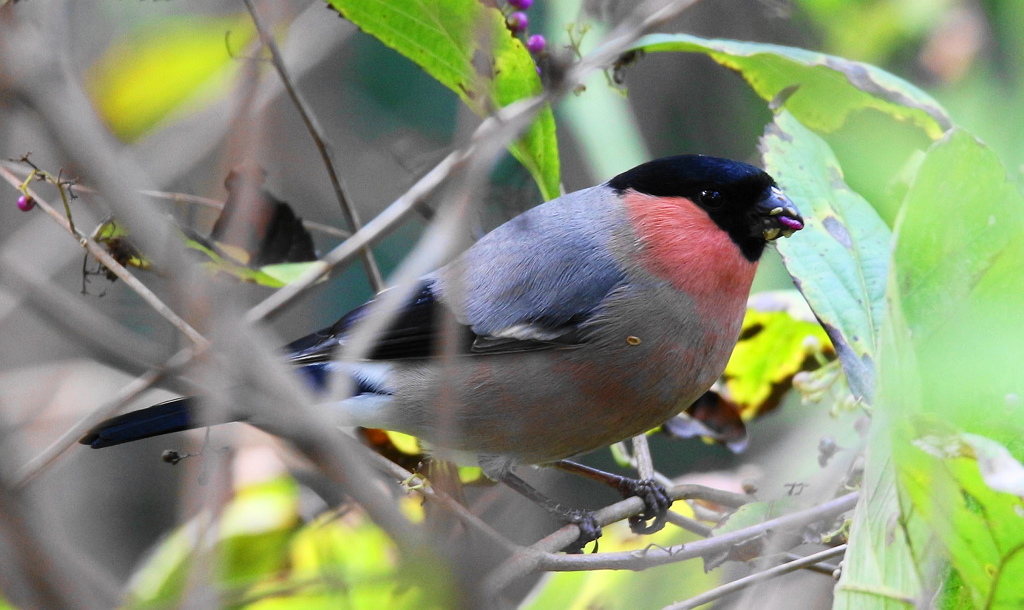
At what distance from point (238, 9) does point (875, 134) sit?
107 inches

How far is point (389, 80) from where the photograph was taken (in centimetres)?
477

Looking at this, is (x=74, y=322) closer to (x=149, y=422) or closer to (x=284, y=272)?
(x=284, y=272)

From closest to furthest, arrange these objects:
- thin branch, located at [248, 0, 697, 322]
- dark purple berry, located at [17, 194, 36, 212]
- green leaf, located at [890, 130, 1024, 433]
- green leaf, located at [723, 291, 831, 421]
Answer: green leaf, located at [890, 130, 1024, 433] < thin branch, located at [248, 0, 697, 322] < dark purple berry, located at [17, 194, 36, 212] < green leaf, located at [723, 291, 831, 421]

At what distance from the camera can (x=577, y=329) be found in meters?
2.29

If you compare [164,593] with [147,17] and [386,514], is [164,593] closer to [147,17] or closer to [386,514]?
[386,514]

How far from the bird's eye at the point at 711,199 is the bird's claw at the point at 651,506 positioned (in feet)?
2.29

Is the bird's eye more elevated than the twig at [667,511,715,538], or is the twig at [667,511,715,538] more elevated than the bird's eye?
the bird's eye

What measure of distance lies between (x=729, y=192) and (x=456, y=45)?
0.79 m

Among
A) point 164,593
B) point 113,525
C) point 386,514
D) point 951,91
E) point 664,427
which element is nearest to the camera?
point 386,514

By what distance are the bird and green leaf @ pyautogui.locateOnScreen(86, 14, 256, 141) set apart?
1584 mm

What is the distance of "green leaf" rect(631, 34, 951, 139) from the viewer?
202 cm

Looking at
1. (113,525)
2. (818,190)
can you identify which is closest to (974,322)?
(818,190)

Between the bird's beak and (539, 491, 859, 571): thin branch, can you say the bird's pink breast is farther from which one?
(539, 491, 859, 571): thin branch

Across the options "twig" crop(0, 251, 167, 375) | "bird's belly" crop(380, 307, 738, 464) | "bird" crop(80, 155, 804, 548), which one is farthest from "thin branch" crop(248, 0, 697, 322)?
"twig" crop(0, 251, 167, 375)
